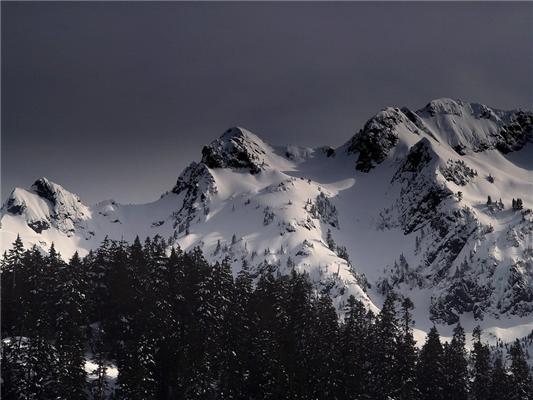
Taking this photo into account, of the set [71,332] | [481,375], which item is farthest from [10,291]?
[481,375]

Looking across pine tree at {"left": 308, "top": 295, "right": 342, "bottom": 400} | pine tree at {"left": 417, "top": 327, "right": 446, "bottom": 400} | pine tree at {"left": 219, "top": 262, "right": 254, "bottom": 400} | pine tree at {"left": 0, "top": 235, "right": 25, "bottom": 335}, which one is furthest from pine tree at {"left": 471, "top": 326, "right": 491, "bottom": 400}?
pine tree at {"left": 0, "top": 235, "right": 25, "bottom": 335}

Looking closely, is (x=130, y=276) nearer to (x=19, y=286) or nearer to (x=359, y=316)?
(x=19, y=286)

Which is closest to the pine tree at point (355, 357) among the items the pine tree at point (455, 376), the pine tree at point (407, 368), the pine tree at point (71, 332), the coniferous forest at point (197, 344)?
the coniferous forest at point (197, 344)

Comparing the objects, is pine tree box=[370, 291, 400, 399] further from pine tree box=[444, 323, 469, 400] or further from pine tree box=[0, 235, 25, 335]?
pine tree box=[0, 235, 25, 335]

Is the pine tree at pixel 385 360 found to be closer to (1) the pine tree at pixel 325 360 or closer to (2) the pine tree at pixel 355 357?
(2) the pine tree at pixel 355 357

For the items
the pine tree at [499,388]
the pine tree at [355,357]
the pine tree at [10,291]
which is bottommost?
the pine tree at [499,388]

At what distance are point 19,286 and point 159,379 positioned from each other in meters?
23.0

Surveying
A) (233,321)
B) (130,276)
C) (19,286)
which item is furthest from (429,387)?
(19,286)

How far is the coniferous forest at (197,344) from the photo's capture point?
78.9 m

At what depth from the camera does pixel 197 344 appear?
87.6 meters

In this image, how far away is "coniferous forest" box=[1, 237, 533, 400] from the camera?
7894cm

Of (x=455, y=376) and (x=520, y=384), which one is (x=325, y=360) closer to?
(x=455, y=376)

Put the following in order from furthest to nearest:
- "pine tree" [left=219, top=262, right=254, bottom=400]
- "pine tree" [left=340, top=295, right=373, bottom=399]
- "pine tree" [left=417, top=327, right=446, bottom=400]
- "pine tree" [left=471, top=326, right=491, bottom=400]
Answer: "pine tree" [left=471, top=326, right=491, bottom=400], "pine tree" [left=417, top=327, right=446, bottom=400], "pine tree" [left=340, top=295, right=373, bottom=399], "pine tree" [left=219, top=262, right=254, bottom=400]

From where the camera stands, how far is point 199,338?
8831 cm
